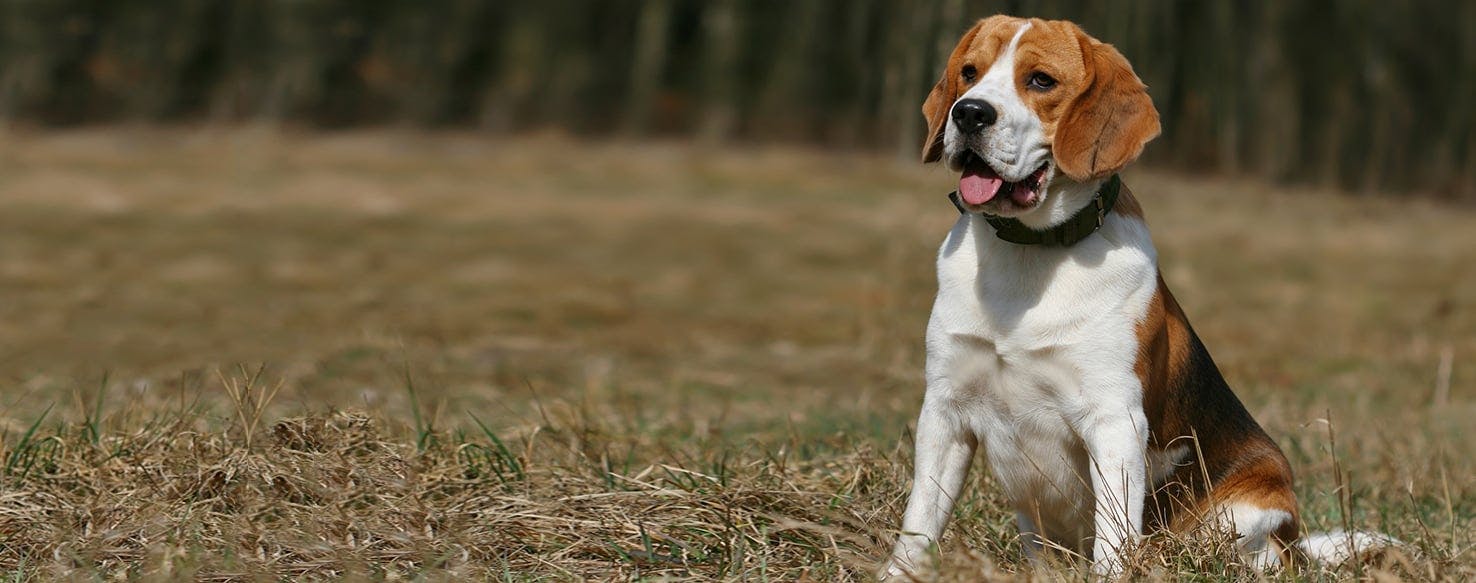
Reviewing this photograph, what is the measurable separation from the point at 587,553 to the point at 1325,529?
2.49 meters

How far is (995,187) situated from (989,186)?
0.05 feet

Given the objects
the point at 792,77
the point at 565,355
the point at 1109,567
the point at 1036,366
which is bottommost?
the point at 565,355

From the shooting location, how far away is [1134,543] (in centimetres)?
377

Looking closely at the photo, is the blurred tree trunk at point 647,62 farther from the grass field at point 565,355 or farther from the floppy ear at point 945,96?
the floppy ear at point 945,96

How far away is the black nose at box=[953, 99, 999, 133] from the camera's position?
3.84 meters

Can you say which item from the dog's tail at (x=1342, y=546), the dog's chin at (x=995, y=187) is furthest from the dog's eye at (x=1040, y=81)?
the dog's tail at (x=1342, y=546)

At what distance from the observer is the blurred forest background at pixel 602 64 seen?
13.8 meters

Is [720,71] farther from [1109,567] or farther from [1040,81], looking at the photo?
[1109,567]

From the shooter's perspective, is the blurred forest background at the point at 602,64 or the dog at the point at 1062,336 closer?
the dog at the point at 1062,336

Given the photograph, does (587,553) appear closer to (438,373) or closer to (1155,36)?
(438,373)

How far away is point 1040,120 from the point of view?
396 cm

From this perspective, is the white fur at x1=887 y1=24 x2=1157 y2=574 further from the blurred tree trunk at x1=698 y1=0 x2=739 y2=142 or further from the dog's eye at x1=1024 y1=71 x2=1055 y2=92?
the blurred tree trunk at x1=698 y1=0 x2=739 y2=142

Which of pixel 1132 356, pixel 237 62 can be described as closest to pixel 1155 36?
pixel 237 62

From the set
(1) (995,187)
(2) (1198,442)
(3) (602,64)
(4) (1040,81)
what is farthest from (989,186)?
(3) (602,64)
